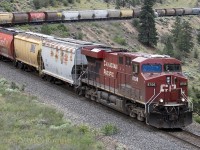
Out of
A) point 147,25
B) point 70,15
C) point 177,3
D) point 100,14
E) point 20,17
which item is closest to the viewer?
point 20,17

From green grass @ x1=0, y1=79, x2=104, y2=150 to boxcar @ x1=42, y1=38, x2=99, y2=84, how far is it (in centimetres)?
541

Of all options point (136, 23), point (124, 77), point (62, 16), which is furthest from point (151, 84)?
point (136, 23)

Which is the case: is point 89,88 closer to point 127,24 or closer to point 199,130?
point 199,130

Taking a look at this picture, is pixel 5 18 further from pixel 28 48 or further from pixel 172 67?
pixel 172 67

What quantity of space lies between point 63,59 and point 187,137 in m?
12.9

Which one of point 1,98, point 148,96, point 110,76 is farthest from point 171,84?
point 1,98

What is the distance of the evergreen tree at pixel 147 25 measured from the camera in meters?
80.3

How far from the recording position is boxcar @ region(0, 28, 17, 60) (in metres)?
38.5

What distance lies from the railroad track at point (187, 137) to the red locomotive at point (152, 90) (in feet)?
1.32

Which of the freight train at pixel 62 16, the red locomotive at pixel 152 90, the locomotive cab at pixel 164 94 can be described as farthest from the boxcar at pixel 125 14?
the locomotive cab at pixel 164 94

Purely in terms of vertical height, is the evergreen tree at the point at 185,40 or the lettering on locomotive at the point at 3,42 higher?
the lettering on locomotive at the point at 3,42

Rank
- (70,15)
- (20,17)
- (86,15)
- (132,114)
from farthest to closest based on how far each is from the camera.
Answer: (86,15) < (70,15) < (20,17) < (132,114)

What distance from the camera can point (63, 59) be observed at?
1160 inches

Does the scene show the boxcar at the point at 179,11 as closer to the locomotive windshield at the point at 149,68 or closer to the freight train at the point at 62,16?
the freight train at the point at 62,16
